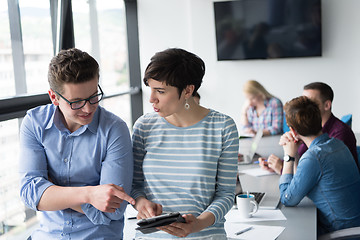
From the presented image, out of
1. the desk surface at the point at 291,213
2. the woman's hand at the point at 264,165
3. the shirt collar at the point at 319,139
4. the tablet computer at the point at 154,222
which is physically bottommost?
the desk surface at the point at 291,213

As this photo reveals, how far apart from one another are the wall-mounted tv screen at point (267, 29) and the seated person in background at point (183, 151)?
4.56 metres

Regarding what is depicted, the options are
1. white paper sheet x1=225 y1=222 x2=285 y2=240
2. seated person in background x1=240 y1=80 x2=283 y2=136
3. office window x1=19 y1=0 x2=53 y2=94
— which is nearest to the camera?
white paper sheet x1=225 y1=222 x2=285 y2=240

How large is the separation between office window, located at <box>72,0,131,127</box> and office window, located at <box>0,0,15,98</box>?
1402 millimetres

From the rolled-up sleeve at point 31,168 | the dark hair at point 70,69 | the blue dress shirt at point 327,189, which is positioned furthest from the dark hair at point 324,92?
the rolled-up sleeve at point 31,168

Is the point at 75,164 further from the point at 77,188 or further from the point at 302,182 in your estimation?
the point at 302,182

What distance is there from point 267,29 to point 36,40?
342 cm

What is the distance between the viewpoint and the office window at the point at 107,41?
16.6 ft

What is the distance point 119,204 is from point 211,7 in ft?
17.1

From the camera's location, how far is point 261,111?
480 centimetres

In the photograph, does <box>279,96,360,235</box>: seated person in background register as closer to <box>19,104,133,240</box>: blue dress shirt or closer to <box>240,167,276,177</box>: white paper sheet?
<box>240,167,276,177</box>: white paper sheet

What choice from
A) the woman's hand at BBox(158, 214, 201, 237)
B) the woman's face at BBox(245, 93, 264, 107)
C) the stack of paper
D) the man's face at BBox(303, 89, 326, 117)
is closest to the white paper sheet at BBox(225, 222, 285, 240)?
Answer: the stack of paper

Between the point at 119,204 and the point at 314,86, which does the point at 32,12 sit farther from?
the point at 119,204

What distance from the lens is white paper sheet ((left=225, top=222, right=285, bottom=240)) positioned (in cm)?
197

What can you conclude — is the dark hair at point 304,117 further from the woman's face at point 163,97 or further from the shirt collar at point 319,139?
the woman's face at point 163,97
